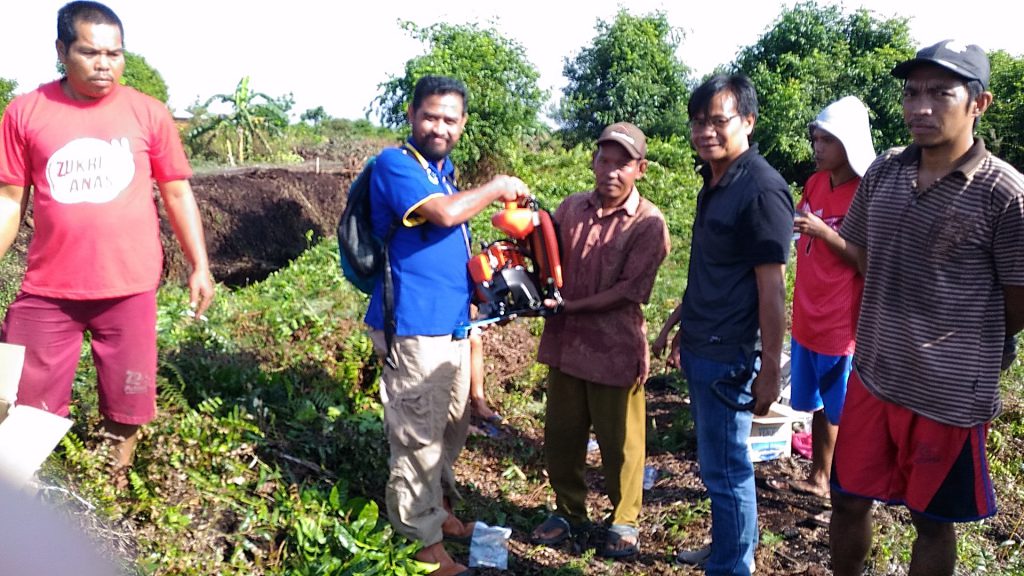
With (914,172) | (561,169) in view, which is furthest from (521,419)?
(561,169)

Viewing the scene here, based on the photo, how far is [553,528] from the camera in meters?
4.01

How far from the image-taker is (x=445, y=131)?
11.3 ft

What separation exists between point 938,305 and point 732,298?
0.74 meters

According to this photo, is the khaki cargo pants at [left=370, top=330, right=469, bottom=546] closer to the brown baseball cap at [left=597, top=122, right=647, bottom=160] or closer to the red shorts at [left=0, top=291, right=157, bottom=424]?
the red shorts at [left=0, top=291, right=157, bottom=424]

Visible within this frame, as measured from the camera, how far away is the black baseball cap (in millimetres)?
2588

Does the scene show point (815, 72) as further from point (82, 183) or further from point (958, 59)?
point (82, 183)

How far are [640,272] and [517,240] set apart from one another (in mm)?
563

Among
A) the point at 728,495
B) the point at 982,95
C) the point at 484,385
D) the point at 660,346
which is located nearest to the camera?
the point at 982,95

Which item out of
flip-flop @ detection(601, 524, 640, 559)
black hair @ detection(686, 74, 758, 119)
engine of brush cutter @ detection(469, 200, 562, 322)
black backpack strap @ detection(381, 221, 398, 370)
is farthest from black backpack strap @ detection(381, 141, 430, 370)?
flip-flop @ detection(601, 524, 640, 559)

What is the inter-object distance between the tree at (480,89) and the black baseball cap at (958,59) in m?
11.0

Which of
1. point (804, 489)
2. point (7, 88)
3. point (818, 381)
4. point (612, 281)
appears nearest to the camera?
point (612, 281)

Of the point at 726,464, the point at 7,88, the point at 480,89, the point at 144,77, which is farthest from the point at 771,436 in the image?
the point at 144,77

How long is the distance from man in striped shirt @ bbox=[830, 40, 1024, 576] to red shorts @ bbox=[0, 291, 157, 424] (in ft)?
9.03

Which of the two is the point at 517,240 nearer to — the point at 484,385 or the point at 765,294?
the point at 765,294
